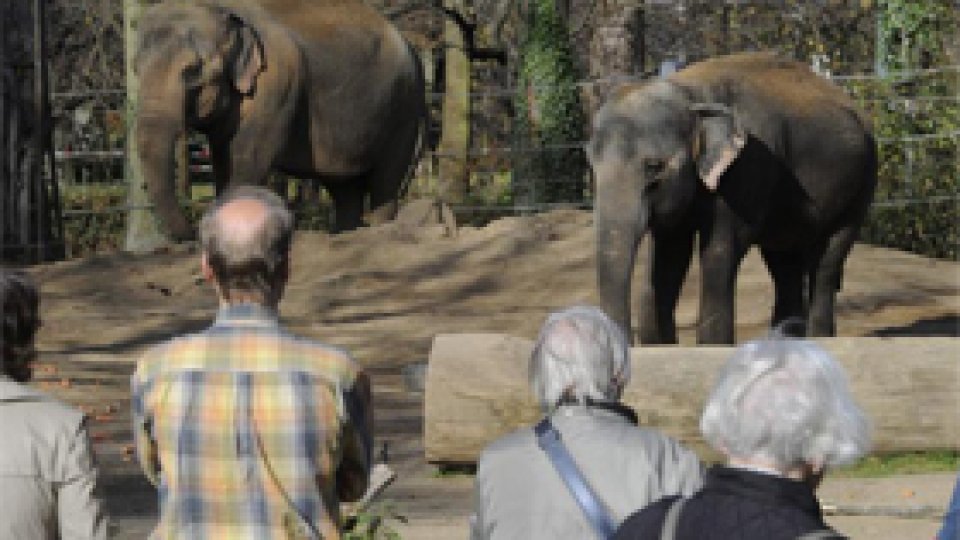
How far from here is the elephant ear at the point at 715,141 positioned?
12.8 metres

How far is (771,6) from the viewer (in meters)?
33.3

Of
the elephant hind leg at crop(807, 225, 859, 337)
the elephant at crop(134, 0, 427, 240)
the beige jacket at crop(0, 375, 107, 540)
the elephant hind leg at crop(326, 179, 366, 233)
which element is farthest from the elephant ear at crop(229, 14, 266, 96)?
the beige jacket at crop(0, 375, 107, 540)

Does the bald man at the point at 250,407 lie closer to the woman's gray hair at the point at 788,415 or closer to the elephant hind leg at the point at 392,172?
the woman's gray hair at the point at 788,415

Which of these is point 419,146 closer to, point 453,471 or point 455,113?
point 455,113

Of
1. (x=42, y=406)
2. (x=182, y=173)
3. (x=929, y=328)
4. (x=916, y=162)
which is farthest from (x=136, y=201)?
(x=42, y=406)

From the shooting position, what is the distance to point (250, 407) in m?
4.38

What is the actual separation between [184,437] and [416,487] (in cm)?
575

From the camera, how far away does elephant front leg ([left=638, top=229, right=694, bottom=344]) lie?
43.2ft

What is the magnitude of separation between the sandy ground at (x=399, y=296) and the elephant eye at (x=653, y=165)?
186cm

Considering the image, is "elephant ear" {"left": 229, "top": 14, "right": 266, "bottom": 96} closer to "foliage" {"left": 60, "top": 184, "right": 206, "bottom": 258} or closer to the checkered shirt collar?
"foliage" {"left": 60, "top": 184, "right": 206, "bottom": 258}

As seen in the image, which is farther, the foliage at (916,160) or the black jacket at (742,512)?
the foliage at (916,160)

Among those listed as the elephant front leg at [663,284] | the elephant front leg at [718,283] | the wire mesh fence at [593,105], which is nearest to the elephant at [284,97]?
the wire mesh fence at [593,105]

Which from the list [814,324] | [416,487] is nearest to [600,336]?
[416,487]

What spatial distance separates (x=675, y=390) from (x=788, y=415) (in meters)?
6.72
